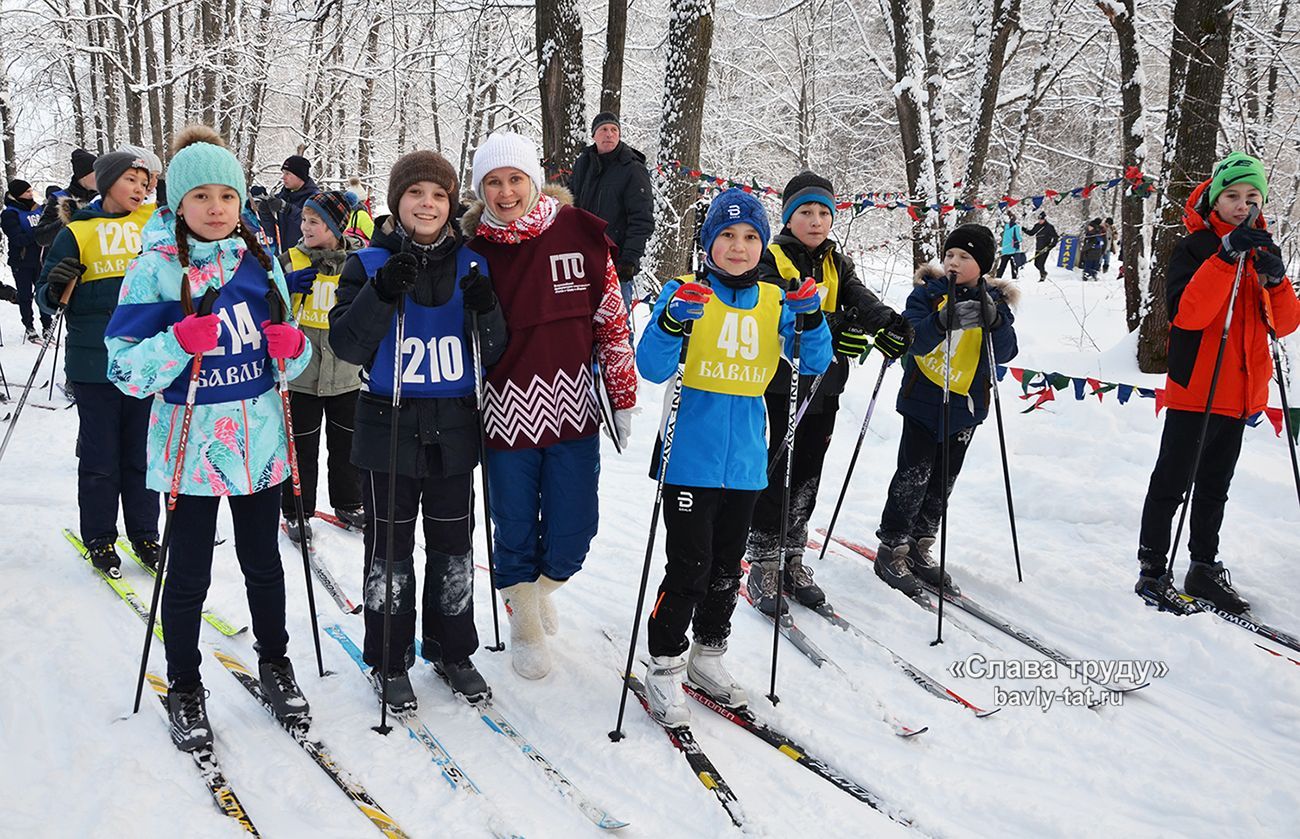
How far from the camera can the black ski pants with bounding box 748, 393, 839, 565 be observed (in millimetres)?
3877

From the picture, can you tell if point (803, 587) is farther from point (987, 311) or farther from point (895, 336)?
point (987, 311)

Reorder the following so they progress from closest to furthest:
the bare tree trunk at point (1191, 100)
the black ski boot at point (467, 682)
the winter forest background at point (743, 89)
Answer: the black ski boot at point (467, 682)
the bare tree trunk at point (1191, 100)
the winter forest background at point (743, 89)

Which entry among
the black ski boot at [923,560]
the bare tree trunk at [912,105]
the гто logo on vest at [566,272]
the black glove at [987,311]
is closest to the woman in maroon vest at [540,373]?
the гто logo on vest at [566,272]

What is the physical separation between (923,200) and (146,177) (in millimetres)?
8502

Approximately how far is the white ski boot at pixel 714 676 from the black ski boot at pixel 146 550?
295 centimetres

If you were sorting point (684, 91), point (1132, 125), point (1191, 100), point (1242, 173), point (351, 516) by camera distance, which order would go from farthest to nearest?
1. point (1132, 125)
2. point (684, 91)
3. point (1191, 100)
4. point (351, 516)
5. point (1242, 173)

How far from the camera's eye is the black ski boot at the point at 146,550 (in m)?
4.30

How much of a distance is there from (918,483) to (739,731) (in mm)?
1912

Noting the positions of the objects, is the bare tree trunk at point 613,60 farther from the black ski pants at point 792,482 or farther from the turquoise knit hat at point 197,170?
the turquoise knit hat at point 197,170

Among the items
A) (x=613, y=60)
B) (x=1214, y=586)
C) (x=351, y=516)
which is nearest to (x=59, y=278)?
(x=351, y=516)

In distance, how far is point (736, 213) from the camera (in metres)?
3.07

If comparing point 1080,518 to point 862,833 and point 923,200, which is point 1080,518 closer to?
point 862,833

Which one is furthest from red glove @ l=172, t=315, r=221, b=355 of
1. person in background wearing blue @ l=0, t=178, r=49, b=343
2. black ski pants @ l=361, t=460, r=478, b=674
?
person in background wearing blue @ l=0, t=178, r=49, b=343

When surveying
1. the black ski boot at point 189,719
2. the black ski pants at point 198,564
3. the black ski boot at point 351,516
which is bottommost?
the black ski boot at point 189,719
